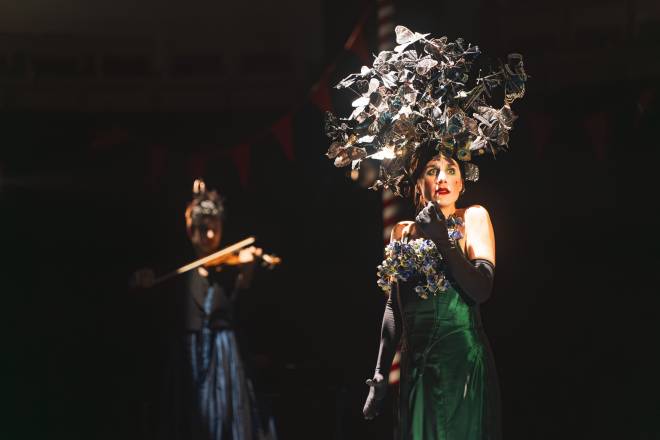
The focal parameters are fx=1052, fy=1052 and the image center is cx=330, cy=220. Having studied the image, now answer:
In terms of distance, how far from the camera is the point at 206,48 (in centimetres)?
Answer: 516

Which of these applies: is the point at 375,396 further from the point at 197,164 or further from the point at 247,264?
the point at 197,164

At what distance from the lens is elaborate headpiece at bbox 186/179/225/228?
184 inches

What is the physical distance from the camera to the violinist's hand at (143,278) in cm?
464

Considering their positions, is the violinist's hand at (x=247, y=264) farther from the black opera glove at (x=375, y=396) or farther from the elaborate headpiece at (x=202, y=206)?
the black opera glove at (x=375, y=396)

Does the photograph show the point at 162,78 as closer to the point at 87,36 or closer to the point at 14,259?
the point at 87,36

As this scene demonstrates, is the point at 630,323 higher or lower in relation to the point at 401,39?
lower

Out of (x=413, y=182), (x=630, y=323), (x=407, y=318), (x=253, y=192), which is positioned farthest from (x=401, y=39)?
(x=253, y=192)

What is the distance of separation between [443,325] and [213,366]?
1.79 meters

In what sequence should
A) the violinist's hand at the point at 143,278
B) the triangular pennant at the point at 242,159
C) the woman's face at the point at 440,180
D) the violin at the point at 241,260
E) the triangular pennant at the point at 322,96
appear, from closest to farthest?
Result: the woman's face at the point at 440,180, the triangular pennant at the point at 322,96, the violin at the point at 241,260, the violinist's hand at the point at 143,278, the triangular pennant at the point at 242,159

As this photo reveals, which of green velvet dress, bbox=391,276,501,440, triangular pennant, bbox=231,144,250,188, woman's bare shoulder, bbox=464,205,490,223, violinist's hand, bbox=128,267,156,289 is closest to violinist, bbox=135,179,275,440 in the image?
violinist's hand, bbox=128,267,156,289

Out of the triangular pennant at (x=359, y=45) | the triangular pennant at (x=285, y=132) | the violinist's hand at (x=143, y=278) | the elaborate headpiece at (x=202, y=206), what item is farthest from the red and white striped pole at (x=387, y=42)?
the violinist's hand at (x=143, y=278)

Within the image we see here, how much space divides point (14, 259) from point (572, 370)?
2.66 metres

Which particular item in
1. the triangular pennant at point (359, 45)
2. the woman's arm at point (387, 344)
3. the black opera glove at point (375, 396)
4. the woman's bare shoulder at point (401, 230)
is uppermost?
the triangular pennant at point (359, 45)

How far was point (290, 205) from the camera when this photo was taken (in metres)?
4.89
